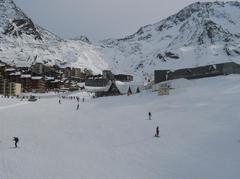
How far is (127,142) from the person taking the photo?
1212 inches

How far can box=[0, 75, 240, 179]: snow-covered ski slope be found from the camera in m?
23.8

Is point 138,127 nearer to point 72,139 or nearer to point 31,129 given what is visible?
point 72,139

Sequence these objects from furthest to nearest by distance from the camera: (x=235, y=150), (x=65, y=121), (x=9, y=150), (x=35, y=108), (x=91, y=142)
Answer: (x=35, y=108) < (x=65, y=121) < (x=91, y=142) < (x=9, y=150) < (x=235, y=150)

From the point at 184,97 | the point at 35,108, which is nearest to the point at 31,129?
the point at 35,108

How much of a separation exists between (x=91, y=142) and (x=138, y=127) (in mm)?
6902

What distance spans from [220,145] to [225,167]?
4438 millimetres

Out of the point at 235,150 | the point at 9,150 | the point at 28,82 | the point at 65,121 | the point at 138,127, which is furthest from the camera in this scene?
the point at 28,82

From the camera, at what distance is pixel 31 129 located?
37375 millimetres

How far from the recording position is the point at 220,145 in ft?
93.2

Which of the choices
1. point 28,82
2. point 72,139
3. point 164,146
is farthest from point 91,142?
point 28,82

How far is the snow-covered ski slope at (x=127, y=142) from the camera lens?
23828 millimetres

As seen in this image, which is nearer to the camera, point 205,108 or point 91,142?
point 91,142

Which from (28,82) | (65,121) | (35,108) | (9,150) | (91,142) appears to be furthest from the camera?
(28,82)

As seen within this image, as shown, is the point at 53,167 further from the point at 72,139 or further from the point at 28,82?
the point at 28,82
